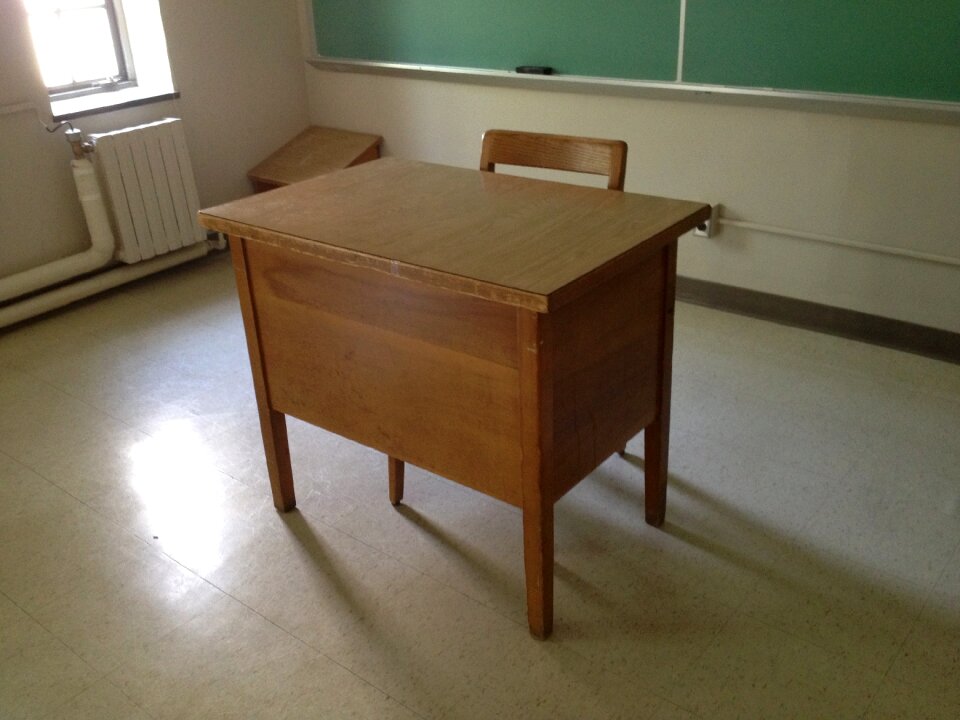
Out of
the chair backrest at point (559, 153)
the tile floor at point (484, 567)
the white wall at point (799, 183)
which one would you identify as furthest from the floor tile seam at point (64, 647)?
the white wall at point (799, 183)

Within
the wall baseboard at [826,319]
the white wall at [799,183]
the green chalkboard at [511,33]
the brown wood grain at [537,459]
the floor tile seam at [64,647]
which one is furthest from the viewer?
the green chalkboard at [511,33]

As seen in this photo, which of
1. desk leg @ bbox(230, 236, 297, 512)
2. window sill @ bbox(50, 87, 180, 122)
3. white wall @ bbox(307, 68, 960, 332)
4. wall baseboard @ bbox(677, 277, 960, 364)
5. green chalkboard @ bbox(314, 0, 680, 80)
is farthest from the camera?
window sill @ bbox(50, 87, 180, 122)

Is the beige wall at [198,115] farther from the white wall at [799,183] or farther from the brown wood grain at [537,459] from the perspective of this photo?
the brown wood grain at [537,459]

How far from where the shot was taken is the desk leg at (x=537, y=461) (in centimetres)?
157

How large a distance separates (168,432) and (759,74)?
2.15 meters

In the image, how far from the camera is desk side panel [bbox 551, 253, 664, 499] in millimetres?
1686

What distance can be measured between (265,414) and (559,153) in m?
0.94

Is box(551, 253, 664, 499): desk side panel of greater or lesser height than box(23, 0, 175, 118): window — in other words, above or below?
below

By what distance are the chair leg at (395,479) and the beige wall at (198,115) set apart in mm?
2033

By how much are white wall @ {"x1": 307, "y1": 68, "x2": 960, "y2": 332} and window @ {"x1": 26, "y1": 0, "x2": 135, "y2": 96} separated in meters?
1.56

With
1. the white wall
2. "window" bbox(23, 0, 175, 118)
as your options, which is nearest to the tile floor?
the white wall

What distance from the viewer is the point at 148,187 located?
369 centimetres

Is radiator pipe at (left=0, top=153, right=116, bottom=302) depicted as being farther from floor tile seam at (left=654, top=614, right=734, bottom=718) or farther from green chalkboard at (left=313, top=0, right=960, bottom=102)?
floor tile seam at (left=654, top=614, right=734, bottom=718)

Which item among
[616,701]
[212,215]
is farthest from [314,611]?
[212,215]
